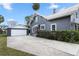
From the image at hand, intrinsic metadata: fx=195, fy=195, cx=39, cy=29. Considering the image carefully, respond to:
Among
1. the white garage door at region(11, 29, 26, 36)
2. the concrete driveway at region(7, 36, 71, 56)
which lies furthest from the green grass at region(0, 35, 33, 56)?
the white garage door at region(11, 29, 26, 36)

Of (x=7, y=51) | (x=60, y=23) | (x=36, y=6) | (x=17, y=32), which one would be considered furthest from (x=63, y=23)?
(x=7, y=51)

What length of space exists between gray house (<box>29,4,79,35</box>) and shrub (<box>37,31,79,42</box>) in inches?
3.1

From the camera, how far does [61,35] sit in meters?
3.91

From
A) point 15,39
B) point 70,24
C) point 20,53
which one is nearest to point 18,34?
point 15,39

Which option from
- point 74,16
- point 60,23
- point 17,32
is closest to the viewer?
point 74,16

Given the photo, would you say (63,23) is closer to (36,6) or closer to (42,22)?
(42,22)

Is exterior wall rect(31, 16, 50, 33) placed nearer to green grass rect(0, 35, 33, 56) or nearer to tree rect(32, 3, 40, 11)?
tree rect(32, 3, 40, 11)

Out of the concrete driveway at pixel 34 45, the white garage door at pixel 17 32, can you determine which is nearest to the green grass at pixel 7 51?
the concrete driveway at pixel 34 45

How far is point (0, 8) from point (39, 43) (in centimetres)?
105

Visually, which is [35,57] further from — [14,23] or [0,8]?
[0,8]

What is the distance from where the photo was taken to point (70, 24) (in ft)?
12.5

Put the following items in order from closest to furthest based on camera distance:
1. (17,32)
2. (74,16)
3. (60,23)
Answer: (74,16) → (60,23) → (17,32)

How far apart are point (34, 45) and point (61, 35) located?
1.89 feet

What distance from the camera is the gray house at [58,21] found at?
3814mm
